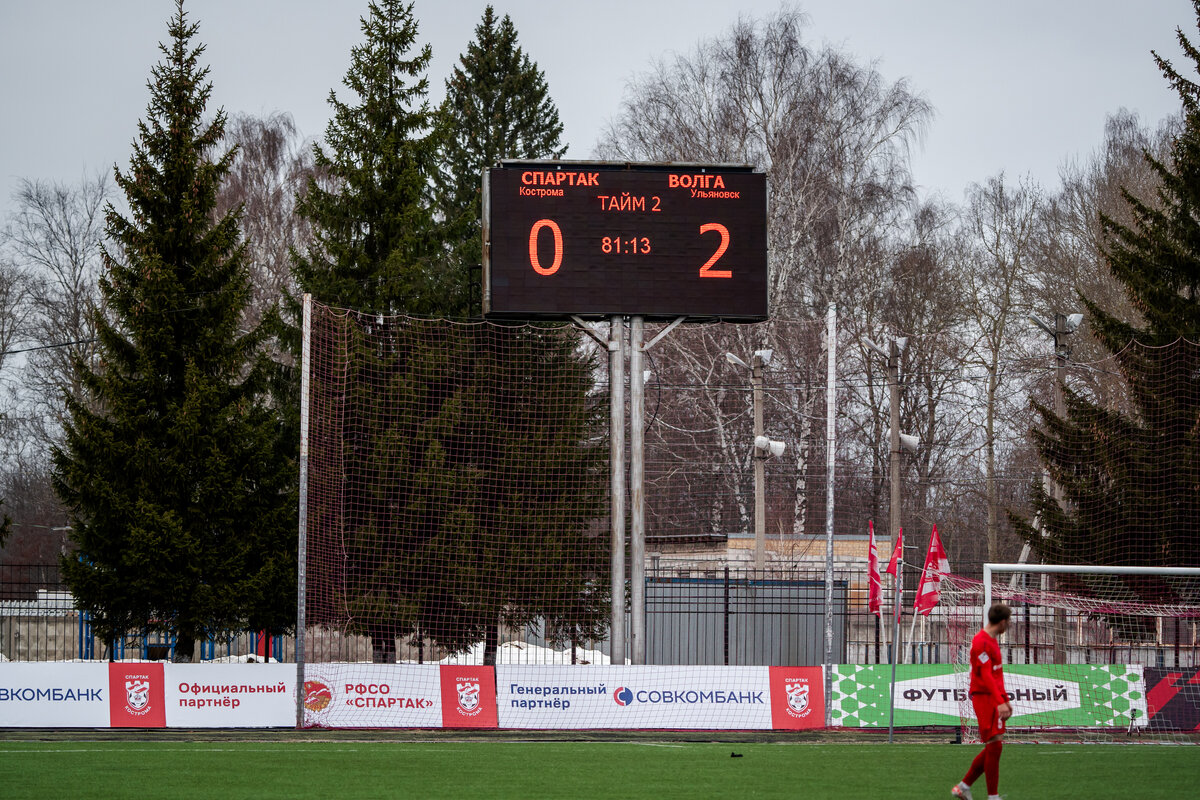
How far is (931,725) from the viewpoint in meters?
17.2

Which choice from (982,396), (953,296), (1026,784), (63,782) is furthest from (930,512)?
(63,782)

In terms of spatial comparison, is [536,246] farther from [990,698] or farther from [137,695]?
[990,698]

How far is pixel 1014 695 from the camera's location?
17.0 metres

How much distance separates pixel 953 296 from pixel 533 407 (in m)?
18.7

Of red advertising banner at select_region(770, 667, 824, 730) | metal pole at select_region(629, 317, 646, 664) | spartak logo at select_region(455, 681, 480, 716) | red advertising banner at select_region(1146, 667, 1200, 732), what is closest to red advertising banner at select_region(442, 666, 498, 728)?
spartak logo at select_region(455, 681, 480, 716)

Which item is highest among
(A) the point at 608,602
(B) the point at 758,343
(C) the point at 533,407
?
(B) the point at 758,343

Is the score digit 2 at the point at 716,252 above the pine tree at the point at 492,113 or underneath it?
underneath

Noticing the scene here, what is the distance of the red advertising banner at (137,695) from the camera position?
1731 centimetres

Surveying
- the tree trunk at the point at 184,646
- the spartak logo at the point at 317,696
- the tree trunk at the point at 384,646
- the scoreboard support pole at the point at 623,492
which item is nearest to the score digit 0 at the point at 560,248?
the scoreboard support pole at the point at 623,492

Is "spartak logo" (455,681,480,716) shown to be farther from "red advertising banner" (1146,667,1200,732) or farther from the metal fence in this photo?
"red advertising banner" (1146,667,1200,732)

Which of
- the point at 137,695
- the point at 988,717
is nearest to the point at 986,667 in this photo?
the point at 988,717

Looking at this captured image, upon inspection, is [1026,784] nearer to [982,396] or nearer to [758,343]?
[758,343]

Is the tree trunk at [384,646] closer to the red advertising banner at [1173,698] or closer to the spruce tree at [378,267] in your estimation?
the spruce tree at [378,267]

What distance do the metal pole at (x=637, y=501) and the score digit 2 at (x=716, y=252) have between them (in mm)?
1154
